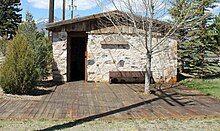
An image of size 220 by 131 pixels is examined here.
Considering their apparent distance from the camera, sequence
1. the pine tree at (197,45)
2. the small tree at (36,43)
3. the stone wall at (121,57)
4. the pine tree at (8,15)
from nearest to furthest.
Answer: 1. the small tree at (36,43)
2. the stone wall at (121,57)
3. the pine tree at (197,45)
4. the pine tree at (8,15)

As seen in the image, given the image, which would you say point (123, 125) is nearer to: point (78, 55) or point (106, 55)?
point (106, 55)

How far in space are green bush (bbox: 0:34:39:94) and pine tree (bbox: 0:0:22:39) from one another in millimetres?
31176

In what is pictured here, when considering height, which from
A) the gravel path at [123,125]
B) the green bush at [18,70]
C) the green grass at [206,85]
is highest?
the green bush at [18,70]

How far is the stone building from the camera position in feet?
51.1

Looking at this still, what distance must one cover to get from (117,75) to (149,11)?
4239 mm

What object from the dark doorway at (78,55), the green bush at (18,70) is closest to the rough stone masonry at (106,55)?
the dark doorway at (78,55)

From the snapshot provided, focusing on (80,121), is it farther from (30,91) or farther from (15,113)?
(30,91)

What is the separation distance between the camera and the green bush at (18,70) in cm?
1111

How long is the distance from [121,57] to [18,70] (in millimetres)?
5642

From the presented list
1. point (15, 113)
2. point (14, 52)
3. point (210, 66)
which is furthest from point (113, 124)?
point (210, 66)

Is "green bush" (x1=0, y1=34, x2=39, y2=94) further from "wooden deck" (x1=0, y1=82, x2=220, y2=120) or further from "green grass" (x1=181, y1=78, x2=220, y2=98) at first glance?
"green grass" (x1=181, y1=78, x2=220, y2=98)

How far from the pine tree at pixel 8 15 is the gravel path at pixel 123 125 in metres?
35.6

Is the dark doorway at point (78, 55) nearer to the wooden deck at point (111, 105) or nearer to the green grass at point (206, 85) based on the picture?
the wooden deck at point (111, 105)

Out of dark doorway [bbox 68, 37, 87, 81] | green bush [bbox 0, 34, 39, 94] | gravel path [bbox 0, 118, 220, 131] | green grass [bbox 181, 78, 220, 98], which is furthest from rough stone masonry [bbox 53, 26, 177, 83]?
gravel path [bbox 0, 118, 220, 131]
